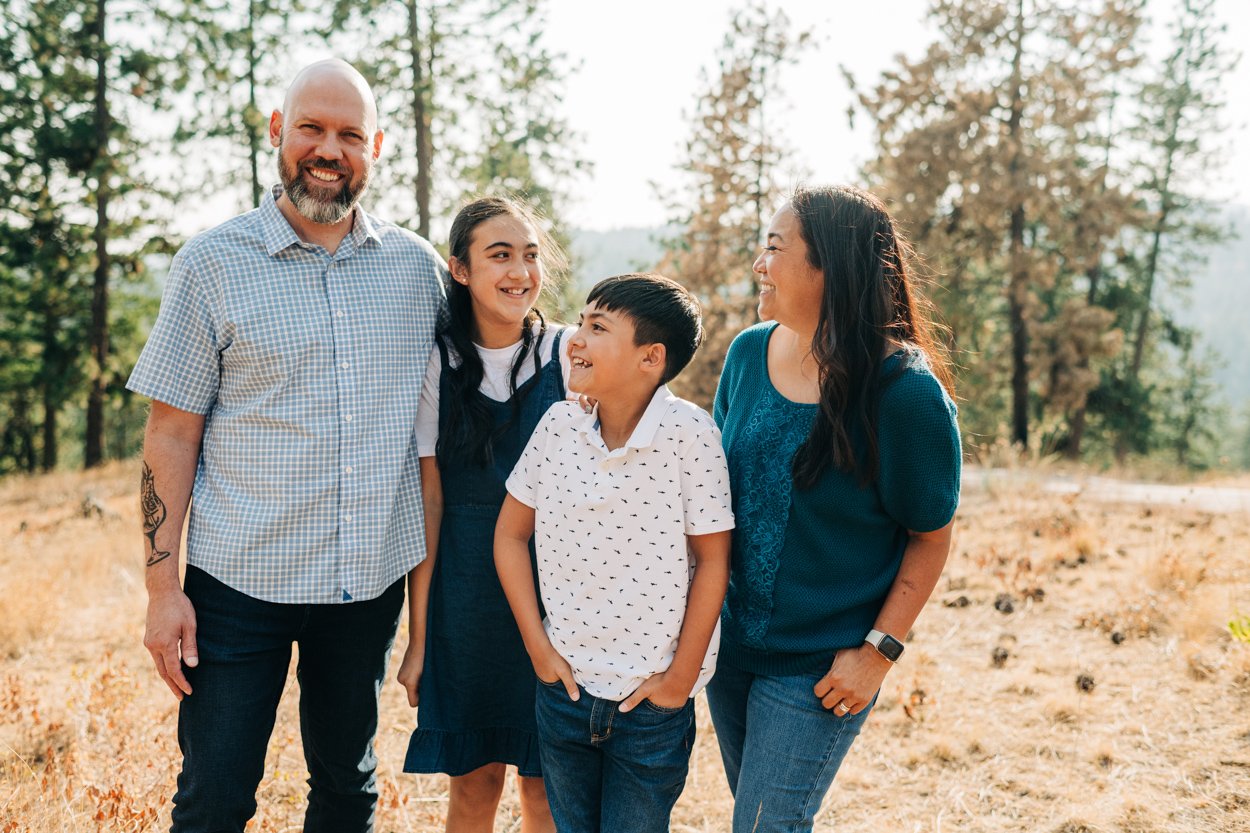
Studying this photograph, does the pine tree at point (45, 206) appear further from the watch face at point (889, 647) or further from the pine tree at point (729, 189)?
the watch face at point (889, 647)

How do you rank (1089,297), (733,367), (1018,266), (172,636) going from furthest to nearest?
1. (1089,297)
2. (1018,266)
3. (733,367)
4. (172,636)

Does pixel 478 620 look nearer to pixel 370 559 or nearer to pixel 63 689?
pixel 370 559

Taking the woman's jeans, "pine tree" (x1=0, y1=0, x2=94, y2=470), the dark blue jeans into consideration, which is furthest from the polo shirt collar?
"pine tree" (x1=0, y1=0, x2=94, y2=470)

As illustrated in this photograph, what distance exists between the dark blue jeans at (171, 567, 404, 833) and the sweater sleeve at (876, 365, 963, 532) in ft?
4.87

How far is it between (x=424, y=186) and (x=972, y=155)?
10.4 m

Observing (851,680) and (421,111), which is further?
(421,111)

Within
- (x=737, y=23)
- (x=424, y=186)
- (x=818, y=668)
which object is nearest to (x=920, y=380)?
(x=818, y=668)

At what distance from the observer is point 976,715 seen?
168 inches

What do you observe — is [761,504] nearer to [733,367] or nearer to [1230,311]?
[733,367]

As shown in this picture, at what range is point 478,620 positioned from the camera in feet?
8.29

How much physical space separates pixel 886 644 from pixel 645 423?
0.78 meters

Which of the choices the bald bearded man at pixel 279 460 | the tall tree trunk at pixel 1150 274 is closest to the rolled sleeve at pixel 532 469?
the bald bearded man at pixel 279 460

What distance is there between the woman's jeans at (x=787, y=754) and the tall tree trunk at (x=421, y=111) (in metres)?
11.3

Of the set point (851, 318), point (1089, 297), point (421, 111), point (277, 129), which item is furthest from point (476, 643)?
point (1089, 297)
